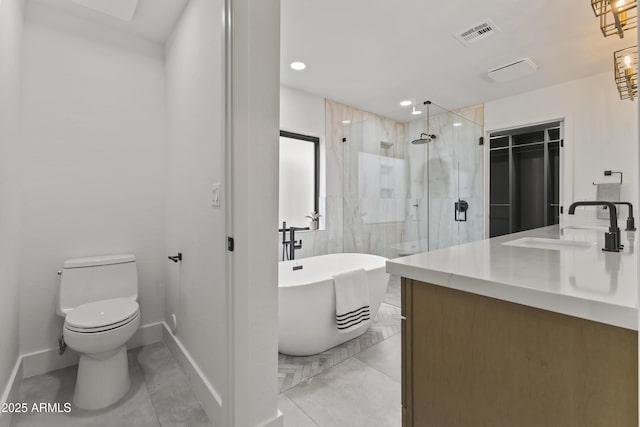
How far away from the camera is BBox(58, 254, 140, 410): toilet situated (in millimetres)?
1568

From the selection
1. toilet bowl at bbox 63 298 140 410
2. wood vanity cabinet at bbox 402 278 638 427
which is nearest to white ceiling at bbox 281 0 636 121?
wood vanity cabinet at bbox 402 278 638 427

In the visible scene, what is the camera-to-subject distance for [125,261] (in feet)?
7.03

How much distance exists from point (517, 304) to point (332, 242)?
295 cm

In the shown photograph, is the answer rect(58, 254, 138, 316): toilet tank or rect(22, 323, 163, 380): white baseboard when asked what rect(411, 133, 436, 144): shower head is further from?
rect(22, 323, 163, 380): white baseboard

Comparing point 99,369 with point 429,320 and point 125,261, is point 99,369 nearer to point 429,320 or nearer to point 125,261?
point 125,261

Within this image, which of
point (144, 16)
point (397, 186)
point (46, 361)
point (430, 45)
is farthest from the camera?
point (397, 186)

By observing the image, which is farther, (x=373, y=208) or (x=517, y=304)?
(x=373, y=208)

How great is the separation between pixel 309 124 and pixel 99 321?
2849 millimetres

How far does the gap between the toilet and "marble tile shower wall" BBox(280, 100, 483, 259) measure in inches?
85.8

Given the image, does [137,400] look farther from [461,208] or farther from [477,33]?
[461,208]

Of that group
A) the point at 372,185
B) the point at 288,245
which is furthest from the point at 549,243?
the point at 372,185

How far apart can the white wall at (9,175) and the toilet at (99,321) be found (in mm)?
250

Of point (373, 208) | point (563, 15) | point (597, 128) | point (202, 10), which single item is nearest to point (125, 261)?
point (202, 10)

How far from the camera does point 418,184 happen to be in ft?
13.6
